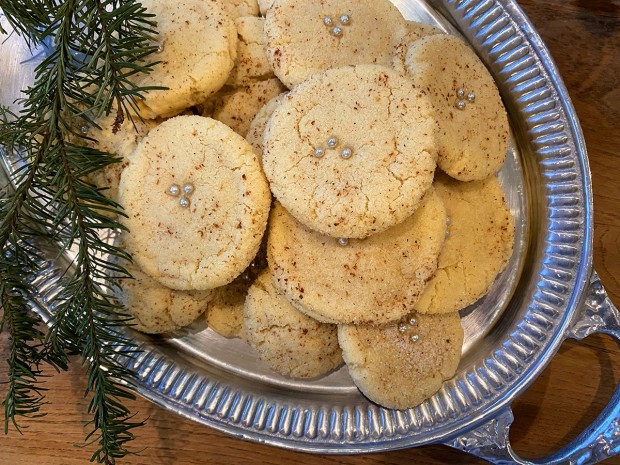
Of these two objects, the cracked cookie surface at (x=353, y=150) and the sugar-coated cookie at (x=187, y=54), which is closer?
the cracked cookie surface at (x=353, y=150)

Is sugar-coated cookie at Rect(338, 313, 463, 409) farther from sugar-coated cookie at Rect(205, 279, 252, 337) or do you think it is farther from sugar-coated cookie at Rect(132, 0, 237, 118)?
sugar-coated cookie at Rect(132, 0, 237, 118)

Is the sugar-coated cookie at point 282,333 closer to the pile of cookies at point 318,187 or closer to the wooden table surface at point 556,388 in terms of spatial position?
the pile of cookies at point 318,187

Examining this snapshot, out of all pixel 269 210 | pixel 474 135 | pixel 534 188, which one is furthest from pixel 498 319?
pixel 269 210

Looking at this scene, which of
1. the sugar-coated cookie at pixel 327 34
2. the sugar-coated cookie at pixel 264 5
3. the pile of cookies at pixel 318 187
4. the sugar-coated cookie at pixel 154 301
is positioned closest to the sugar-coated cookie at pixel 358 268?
the pile of cookies at pixel 318 187

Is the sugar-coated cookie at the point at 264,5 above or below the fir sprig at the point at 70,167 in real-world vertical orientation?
above

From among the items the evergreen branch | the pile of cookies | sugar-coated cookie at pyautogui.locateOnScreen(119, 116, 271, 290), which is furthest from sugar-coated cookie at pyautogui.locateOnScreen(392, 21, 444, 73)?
the evergreen branch

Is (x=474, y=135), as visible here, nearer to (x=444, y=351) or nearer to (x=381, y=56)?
(x=381, y=56)
